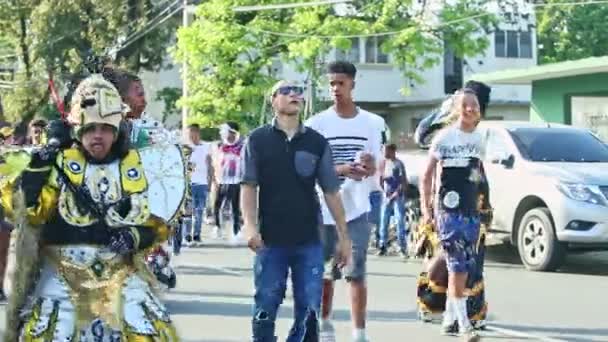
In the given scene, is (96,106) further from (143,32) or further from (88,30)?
(88,30)

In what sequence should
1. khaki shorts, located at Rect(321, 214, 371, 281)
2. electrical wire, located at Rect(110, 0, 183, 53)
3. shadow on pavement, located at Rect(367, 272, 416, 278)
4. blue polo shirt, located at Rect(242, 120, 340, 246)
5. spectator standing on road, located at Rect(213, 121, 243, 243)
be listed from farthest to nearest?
electrical wire, located at Rect(110, 0, 183, 53)
spectator standing on road, located at Rect(213, 121, 243, 243)
shadow on pavement, located at Rect(367, 272, 416, 278)
khaki shorts, located at Rect(321, 214, 371, 281)
blue polo shirt, located at Rect(242, 120, 340, 246)

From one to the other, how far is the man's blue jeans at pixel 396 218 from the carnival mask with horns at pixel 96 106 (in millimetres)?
11588

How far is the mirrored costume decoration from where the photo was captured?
8.53 m

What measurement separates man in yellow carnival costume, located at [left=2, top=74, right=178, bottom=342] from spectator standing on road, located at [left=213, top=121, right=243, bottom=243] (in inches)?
515

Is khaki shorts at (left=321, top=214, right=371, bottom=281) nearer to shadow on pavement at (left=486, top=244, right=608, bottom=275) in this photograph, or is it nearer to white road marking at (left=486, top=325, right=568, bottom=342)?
white road marking at (left=486, top=325, right=568, bottom=342)

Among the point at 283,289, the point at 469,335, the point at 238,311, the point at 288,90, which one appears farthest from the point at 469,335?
the point at 238,311

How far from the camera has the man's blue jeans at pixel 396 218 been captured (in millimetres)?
16359

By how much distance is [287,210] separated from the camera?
673 cm

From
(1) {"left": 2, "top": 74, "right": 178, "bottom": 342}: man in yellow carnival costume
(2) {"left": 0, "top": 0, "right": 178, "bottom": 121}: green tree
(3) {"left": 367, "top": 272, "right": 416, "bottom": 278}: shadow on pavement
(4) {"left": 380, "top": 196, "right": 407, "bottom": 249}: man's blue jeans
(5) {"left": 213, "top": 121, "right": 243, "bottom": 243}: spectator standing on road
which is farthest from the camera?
(2) {"left": 0, "top": 0, "right": 178, "bottom": 121}: green tree

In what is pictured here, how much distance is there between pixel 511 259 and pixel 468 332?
7.67 meters

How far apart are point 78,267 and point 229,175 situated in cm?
1347

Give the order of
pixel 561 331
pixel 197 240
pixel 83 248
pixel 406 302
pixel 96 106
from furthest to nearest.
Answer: pixel 197 240
pixel 406 302
pixel 561 331
pixel 96 106
pixel 83 248

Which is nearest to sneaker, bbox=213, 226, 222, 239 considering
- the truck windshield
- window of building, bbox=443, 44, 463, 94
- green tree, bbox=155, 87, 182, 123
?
the truck windshield

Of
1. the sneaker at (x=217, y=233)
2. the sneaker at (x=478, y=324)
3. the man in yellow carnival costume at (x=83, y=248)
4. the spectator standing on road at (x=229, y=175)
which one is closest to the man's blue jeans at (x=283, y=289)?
the man in yellow carnival costume at (x=83, y=248)
